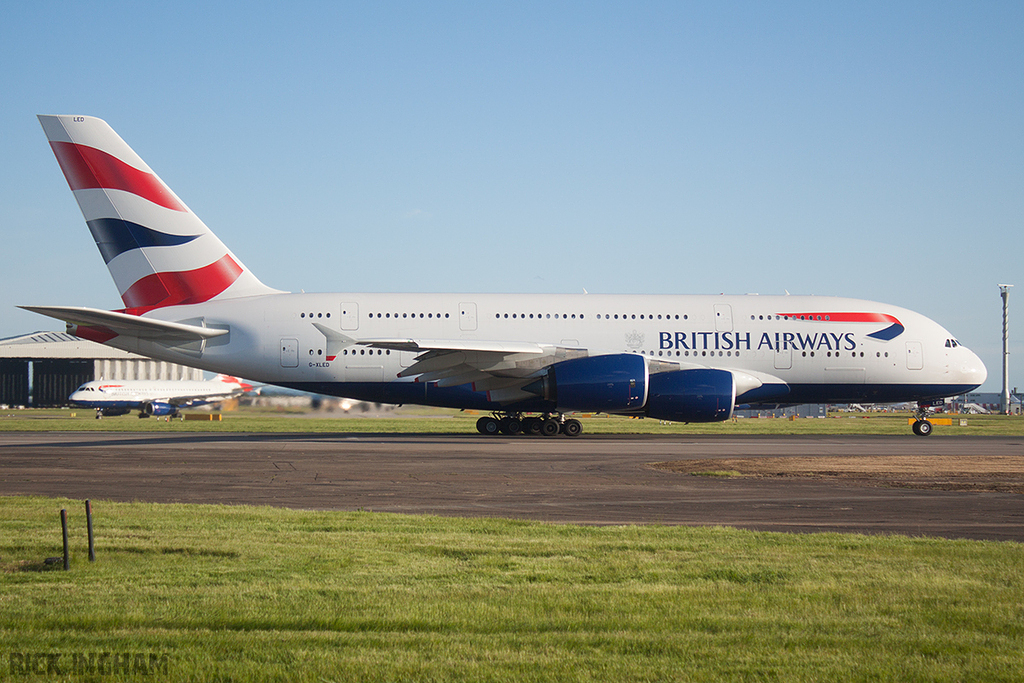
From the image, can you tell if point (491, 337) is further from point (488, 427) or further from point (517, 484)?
point (517, 484)

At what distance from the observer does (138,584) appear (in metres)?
6.86

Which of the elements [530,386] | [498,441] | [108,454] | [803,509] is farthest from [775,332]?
[108,454]

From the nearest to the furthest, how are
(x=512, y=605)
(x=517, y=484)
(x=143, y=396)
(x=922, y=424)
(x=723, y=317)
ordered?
(x=512, y=605) → (x=517, y=484) → (x=723, y=317) → (x=922, y=424) → (x=143, y=396)

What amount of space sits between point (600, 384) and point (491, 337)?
4312 mm

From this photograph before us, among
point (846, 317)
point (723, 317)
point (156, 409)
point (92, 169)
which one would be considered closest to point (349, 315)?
point (92, 169)

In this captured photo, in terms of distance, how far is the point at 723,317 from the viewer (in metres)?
29.7

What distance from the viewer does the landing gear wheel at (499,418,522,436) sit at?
2969cm

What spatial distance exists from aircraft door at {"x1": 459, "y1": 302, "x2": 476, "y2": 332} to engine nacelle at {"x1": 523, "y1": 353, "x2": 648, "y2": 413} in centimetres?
339

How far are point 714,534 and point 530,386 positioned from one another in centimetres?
1845

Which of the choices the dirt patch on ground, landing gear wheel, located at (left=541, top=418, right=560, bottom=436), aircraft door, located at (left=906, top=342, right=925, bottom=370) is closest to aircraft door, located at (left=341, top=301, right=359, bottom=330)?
landing gear wheel, located at (left=541, top=418, right=560, bottom=436)

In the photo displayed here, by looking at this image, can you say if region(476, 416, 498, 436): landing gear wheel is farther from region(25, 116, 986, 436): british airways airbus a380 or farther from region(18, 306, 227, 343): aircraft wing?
region(18, 306, 227, 343): aircraft wing

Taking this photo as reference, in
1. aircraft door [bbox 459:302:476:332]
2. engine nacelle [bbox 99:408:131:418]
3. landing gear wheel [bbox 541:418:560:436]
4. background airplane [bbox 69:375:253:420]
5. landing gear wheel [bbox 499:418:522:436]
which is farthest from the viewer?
engine nacelle [bbox 99:408:131:418]

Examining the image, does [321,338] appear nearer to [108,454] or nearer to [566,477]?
[108,454]

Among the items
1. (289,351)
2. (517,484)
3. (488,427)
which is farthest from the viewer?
(488,427)
